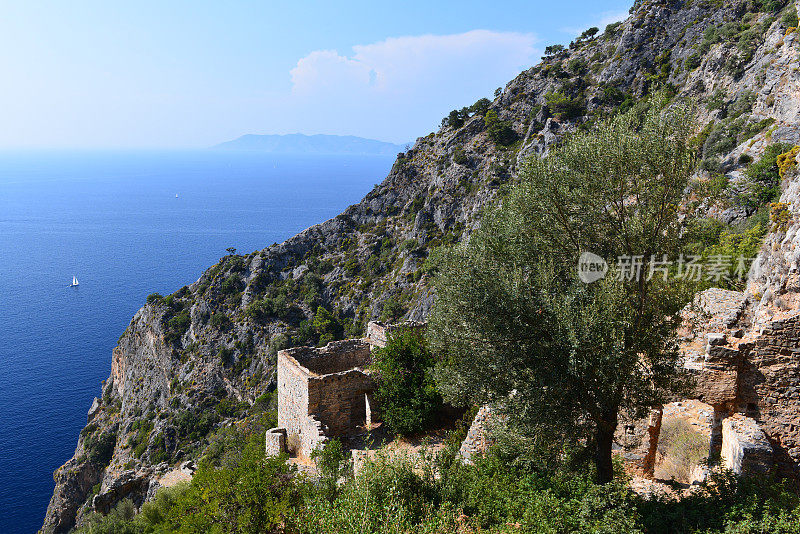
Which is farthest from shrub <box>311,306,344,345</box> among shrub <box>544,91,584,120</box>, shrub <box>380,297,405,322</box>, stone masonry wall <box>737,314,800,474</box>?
stone masonry wall <box>737,314,800,474</box>

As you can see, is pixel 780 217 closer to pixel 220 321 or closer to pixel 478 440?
pixel 478 440

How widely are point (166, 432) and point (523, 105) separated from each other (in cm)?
6201

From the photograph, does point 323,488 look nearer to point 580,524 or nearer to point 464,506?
point 464,506

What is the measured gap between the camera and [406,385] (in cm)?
1620

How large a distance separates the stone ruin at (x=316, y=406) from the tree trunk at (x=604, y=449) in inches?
311

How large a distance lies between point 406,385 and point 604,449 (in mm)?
7052

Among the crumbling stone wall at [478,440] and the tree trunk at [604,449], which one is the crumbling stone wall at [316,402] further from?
the tree trunk at [604,449]

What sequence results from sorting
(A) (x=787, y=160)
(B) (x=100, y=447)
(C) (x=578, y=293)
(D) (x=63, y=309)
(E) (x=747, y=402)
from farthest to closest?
(D) (x=63, y=309) < (B) (x=100, y=447) < (A) (x=787, y=160) < (E) (x=747, y=402) < (C) (x=578, y=293)

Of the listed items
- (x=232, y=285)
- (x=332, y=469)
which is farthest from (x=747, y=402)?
(x=232, y=285)

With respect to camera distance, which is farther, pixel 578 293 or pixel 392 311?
pixel 392 311

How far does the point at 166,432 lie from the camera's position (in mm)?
52156

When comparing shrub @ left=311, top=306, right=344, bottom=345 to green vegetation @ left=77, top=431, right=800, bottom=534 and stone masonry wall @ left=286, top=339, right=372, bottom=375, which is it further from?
green vegetation @ left=77, top=431, right=800, bottom=534

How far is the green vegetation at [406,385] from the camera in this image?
616 inches

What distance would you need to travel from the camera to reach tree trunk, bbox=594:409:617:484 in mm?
10180
